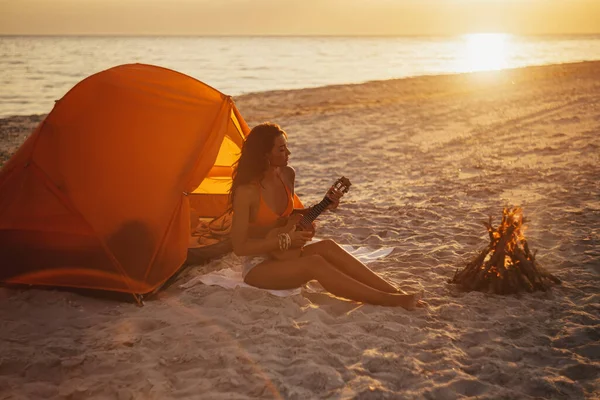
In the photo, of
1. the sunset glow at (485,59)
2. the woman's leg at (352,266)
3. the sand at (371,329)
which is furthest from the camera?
the sunset glow at (485,59)

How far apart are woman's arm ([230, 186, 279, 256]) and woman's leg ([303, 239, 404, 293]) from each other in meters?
0.42

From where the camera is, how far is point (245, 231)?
4578 millimetres

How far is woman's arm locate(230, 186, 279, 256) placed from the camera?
14.9 ft

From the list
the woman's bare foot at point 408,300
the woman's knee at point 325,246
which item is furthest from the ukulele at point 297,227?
the woman's bare foot at point 408,300

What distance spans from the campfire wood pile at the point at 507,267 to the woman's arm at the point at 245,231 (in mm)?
1735

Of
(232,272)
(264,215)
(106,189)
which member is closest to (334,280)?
(264,215)

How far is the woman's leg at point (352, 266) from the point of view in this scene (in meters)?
4.64

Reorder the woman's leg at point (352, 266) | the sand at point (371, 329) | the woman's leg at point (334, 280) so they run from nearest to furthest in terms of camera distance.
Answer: the sand at point (371, 329), the woman's leg at point (334, 280), the woman's leg at point (352, 266)

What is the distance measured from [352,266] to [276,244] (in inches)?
25.0

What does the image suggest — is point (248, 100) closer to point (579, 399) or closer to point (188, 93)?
point (188, 93)

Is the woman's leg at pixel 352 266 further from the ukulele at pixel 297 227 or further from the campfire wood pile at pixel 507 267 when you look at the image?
the campfire wood pile at pixel 507 267

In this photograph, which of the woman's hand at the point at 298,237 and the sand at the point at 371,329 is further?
the woman's hand at the point at 298,237

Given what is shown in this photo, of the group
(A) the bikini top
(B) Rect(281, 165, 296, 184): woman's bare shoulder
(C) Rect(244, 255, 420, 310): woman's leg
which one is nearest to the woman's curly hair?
(A) the bikini top

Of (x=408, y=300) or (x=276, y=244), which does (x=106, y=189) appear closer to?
(x=276, y=244)
